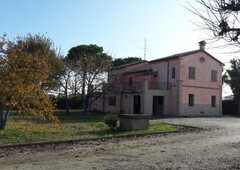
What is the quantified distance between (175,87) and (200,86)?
370 cm

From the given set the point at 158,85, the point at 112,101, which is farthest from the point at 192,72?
the point at 112,101

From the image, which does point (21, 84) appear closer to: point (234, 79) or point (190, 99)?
point (190, 99)

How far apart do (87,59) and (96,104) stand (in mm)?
13770

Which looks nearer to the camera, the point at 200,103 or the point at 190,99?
the point at 190,99

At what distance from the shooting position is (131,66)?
34.5 meters

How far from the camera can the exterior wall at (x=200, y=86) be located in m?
25.9

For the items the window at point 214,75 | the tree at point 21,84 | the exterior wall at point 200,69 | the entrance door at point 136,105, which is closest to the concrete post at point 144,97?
the exterior wall at point 200,69

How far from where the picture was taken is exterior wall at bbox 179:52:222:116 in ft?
85.1

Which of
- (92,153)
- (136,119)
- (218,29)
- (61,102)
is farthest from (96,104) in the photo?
(218,29)

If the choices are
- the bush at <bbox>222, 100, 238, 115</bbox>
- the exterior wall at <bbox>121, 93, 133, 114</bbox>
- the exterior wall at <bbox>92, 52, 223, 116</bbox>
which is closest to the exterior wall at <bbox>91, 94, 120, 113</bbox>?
the exterior wall at <bbox>92, 52, 223, 116</bbox>

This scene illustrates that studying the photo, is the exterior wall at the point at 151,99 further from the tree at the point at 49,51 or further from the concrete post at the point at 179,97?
the tree at the point at 49,51

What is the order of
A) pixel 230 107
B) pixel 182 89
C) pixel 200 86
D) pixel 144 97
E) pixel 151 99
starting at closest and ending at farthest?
pixel 144 97, pixel 151 99, pixel 182 89, pixel 200 86, pixel 230 107

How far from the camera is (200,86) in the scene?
2762cm

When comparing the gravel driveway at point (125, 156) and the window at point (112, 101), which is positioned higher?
the window at point (112, 101)
